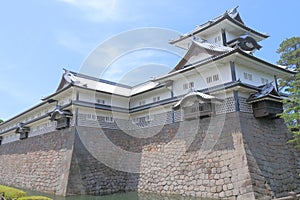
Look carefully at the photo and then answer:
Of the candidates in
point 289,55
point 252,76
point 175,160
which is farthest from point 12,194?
point 289,55

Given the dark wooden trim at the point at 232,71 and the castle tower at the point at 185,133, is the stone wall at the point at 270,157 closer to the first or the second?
the castle tower at the point at 185,133

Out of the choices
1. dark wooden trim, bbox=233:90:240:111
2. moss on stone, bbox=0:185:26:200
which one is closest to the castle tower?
dark wooden trim, bbox=233:90:240:111

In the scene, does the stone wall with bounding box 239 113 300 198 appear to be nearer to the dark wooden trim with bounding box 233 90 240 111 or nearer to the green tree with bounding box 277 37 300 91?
the dark wooden trim with bounding box 233 90 240 111

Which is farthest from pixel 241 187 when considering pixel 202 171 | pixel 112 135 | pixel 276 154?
pixel 112 135

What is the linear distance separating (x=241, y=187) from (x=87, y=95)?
34.4ft

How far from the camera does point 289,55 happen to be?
16297 mm

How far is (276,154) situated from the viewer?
10.8 metres

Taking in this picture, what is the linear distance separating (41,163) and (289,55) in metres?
18.5

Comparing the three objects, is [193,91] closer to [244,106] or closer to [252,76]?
[244,106]

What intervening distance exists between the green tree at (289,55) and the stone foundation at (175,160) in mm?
6003

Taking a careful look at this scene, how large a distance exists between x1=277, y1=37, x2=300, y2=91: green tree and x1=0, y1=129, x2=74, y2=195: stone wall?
14.8m

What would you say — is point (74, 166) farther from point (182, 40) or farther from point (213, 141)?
point (182, 40)

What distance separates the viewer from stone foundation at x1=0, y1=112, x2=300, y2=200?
9875 millimetres

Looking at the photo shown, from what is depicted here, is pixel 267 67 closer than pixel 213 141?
No
